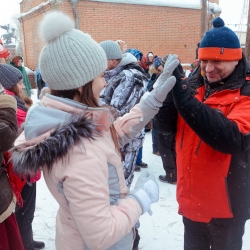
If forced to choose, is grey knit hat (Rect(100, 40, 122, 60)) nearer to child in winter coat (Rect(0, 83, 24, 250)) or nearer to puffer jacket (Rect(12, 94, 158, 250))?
child in winter coat (Rect(0, 83, 24, 250))

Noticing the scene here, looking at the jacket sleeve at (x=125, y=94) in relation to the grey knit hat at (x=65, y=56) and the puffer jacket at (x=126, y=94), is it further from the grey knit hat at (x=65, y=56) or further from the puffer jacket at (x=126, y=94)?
the grey knit hat at (x=65, y=56)

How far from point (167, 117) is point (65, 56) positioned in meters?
0.83

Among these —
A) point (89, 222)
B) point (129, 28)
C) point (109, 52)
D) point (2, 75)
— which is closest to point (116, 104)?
point (109, 52)

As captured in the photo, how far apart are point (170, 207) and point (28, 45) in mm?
15055

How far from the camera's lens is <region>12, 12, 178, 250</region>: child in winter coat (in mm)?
1084

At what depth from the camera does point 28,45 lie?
16125 mm

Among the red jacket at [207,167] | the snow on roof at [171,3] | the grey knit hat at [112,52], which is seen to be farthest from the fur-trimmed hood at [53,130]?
the snow on roof at [171,3]

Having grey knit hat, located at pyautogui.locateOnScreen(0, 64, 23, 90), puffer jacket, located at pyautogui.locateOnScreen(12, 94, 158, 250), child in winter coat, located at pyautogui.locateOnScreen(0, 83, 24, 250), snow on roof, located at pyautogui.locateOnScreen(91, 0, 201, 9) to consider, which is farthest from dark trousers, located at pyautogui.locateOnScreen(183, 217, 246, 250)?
snow on roof, located at pyautogui.locateOnScreen(91, 0, 201, 9)

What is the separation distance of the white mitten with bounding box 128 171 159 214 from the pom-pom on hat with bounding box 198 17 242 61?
2.60ft

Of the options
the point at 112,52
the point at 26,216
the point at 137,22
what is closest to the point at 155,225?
the point at 26,216

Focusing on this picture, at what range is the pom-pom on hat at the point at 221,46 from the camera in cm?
161

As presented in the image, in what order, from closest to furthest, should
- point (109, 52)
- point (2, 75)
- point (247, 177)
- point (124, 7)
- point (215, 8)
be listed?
point (247, 177) < point (2, 75) < point (109, 52) < point (124, 7) < point (215, 8)

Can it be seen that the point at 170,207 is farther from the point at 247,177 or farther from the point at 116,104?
the point at 247,177

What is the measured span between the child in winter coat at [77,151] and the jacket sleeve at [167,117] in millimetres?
493
